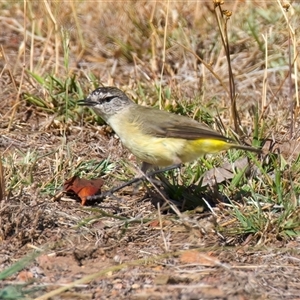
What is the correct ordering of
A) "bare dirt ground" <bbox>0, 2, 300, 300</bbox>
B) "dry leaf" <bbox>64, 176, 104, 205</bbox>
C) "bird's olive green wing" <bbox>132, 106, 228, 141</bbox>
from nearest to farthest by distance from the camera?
1. "bare dirt ground" <bbox>0, 2, 300, 300</bbox>
2. "bird's olive green wing" <bbox>132, 106, 228, 141</bbox>
3. "dry leaf" <bbox>64, 176, 104, 205</bbox>

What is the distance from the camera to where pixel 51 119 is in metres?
6.60

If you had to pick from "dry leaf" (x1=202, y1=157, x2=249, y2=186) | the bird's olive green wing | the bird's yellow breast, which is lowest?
"dry leaf" (x1=202, y1=157, x2=249, y2=186)

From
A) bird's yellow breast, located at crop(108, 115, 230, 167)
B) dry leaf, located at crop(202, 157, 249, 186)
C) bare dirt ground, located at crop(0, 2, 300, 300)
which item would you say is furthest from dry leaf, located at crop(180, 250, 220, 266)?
dry leaf, located at crop(202, 157, 249, 186)

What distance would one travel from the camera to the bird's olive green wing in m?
5.31

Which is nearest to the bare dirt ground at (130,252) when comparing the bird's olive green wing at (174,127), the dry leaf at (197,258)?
the dry leaf at (197,258)

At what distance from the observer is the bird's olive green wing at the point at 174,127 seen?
5309 millimetres

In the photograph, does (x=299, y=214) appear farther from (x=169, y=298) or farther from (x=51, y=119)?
(x=51, y=119)

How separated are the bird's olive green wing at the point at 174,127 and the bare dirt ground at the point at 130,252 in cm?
43

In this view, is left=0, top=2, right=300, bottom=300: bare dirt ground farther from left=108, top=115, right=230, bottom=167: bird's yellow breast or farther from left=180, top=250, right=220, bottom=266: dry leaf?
left=108, top=115, right=230, bottom=167: bird's yellow breast

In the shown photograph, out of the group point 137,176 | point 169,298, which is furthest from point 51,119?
point 169,298

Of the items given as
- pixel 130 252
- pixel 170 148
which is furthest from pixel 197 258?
pixel 170 148

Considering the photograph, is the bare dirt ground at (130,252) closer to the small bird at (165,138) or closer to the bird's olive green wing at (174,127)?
the small bird at (165,138)

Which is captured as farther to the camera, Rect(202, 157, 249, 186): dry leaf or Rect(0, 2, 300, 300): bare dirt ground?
Rect(202, 157, 249, 186): dry leaf

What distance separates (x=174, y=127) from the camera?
17.9ft
